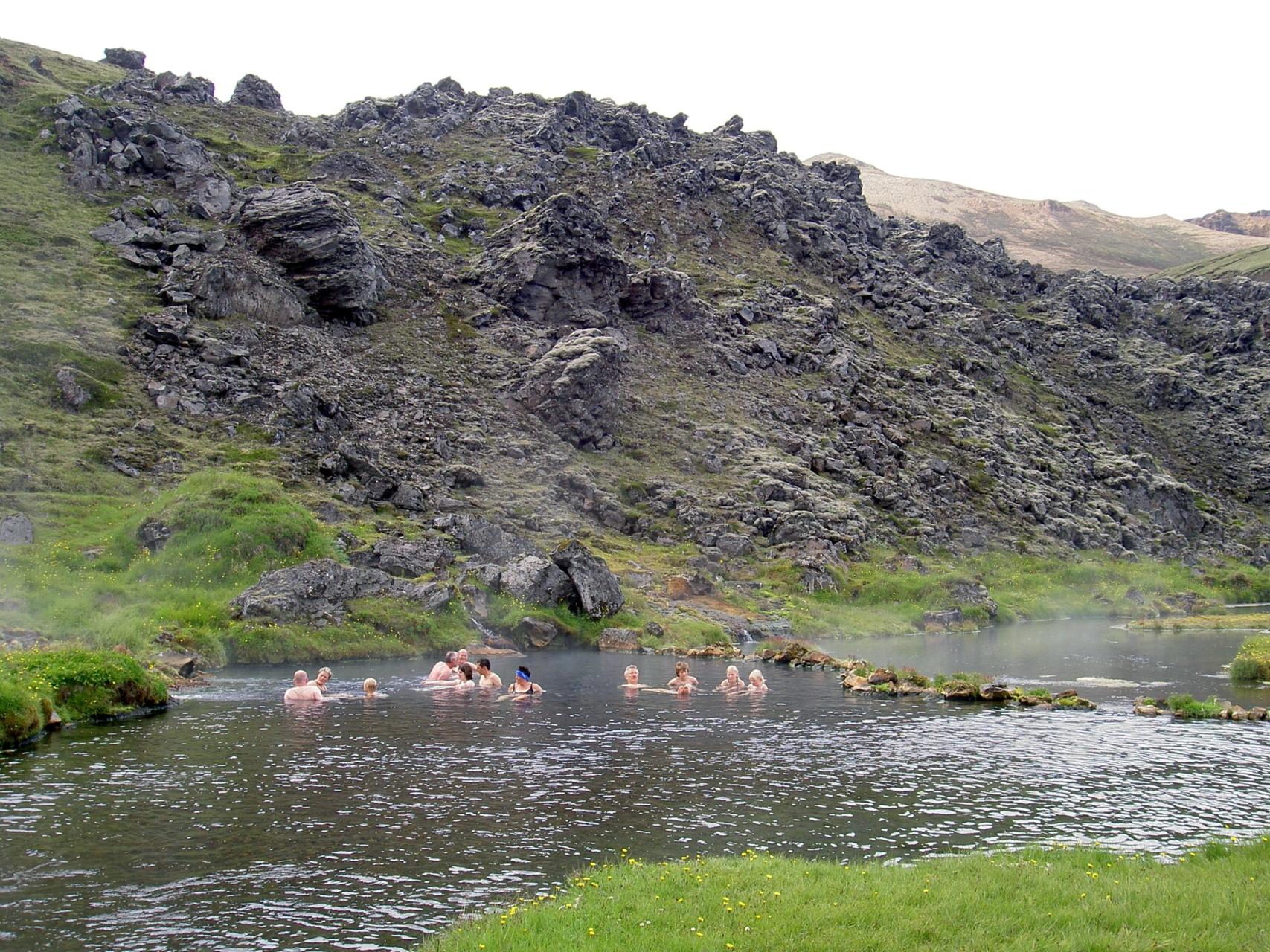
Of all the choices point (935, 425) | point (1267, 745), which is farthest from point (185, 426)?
point (935, 425)

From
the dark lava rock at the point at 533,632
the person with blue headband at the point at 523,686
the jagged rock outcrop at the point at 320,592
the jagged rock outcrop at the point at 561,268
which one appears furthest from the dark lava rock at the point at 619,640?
the jagged rock outcrop at the point at 561,268

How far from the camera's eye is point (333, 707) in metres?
37.8

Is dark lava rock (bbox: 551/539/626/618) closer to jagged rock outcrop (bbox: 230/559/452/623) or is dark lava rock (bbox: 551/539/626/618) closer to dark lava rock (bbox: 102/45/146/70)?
jagged rock outcrop (bbox: 230/559/452/623)

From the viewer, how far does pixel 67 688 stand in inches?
1278

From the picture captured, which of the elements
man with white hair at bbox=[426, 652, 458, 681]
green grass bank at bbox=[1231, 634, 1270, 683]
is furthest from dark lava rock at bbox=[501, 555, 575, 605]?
green grass bank at bbox=[1231, 634, 1270, 683]

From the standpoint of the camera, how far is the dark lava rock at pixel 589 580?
64688 mm

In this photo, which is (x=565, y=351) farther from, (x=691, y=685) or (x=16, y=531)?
(x=691, y=685)

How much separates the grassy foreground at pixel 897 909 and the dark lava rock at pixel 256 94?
6424 inches

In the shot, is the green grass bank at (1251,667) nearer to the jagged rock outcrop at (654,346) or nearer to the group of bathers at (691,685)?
the group of bathers at (691,685)

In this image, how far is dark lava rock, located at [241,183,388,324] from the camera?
9750cm

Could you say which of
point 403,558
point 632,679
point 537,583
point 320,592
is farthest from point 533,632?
point 632,679

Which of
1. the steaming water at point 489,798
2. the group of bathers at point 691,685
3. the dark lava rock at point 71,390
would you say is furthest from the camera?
the dark lava rock at point 71,390

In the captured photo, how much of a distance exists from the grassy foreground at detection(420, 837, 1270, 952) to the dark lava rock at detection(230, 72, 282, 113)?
163m

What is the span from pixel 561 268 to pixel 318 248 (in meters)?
28.4
